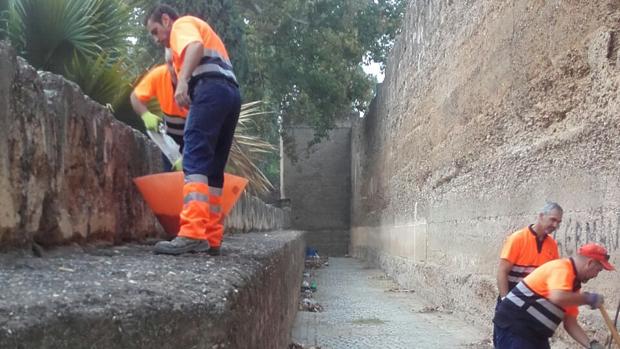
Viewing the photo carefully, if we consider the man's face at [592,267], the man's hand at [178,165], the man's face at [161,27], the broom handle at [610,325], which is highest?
the man's face at [161,27]

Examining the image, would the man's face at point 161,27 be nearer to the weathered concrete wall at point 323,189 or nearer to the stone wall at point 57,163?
the stone wall at point 57,163

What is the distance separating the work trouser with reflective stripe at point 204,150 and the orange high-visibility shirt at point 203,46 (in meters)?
0.05

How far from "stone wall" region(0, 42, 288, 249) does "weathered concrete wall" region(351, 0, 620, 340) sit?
277 centimetres

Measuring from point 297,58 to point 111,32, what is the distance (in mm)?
9866

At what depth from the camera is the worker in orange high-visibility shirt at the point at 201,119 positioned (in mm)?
2859

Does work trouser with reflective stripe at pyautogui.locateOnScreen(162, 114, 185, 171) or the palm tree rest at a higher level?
the palm tree

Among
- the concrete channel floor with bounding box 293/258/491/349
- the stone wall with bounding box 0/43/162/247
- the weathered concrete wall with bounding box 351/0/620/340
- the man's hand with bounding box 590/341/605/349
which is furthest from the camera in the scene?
the concrete channel floor with bounding box 293/258/491/349

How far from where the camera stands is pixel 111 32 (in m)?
5.65

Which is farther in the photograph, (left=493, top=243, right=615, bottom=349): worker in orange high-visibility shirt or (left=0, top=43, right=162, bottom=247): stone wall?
(left=493, top=243, right=615, bottom=349): worker in orange high-visibility shirt

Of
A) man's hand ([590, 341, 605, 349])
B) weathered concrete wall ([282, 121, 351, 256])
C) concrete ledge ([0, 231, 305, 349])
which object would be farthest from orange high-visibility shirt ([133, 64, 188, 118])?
weathered concrete wall ([282, 121, 351, 256])

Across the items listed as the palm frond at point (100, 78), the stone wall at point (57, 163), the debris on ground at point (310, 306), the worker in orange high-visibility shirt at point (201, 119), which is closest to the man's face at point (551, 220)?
the worker in orange high-visibility shirt at point (201, 119)

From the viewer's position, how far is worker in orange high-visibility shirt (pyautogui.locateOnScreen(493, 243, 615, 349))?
12.4ft

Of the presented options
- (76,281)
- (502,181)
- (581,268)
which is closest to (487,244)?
(502,181)

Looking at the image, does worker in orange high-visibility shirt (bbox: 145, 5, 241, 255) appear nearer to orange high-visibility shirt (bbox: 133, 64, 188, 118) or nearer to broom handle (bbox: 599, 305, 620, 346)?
orange high-visibility shirt (bbox: 133, 64, 188, 118)
